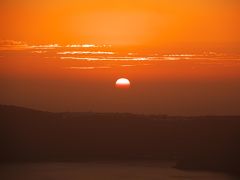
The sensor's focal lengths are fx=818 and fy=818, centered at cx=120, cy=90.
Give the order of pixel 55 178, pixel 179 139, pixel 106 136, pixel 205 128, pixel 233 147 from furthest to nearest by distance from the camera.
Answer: pixel 106 136
pixel 179 139
pixel 205 128
pixel 233 147
pixel 55 178

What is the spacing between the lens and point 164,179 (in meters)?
43.5

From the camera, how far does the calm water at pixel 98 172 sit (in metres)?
43.9

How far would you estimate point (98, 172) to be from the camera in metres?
47.1

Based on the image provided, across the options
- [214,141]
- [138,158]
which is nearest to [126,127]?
[138,158]

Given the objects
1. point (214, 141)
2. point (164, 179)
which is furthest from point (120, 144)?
point (164, 179)

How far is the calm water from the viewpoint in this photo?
1727 inches

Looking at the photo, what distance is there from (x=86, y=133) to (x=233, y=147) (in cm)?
1725

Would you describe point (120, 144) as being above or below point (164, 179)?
above

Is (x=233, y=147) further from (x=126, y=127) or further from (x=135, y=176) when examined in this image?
(x=126, y=127)

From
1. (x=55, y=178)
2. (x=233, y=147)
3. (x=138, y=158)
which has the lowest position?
(x=55, y=178)

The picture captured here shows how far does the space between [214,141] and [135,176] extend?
11525 mm

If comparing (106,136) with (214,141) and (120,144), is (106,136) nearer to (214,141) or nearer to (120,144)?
(120,144)

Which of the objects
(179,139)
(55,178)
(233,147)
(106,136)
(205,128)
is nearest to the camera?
(55,178)

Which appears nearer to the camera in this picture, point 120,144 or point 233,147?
point 233,147
